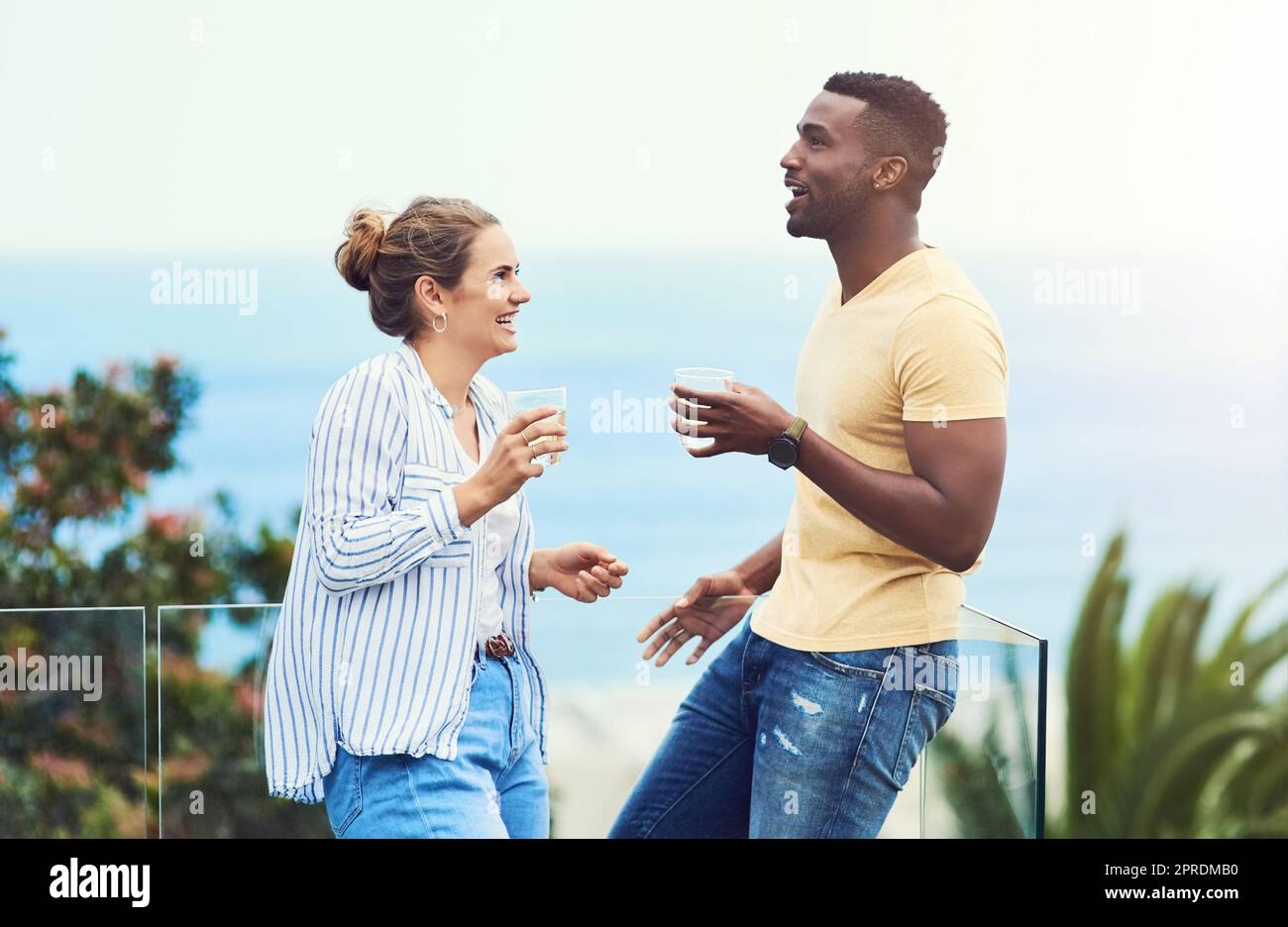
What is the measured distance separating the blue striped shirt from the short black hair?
1.18 m

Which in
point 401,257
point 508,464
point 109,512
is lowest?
point 109,512

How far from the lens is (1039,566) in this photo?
7.07 metres

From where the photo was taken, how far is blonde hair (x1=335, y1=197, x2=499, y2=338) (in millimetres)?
3010

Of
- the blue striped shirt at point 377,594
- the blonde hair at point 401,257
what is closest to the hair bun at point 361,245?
the blonde hair at point 401,257

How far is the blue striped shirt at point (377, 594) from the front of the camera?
108 inches

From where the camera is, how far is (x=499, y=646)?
298 centimetres

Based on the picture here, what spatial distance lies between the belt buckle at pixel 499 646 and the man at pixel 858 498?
1.72 feet

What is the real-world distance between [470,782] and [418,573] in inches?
17.6

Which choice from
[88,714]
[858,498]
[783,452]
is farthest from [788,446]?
[88,714]

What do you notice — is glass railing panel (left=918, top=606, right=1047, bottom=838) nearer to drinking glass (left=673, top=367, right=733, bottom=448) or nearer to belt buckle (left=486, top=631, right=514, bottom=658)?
drinking glass (left=673, top=367, right=733, bottom=448)

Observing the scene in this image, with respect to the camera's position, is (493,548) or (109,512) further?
(109,512)

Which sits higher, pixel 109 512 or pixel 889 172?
pixel 889 172

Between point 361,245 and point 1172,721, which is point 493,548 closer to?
point 361,245

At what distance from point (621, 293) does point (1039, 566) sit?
306 centimetres
